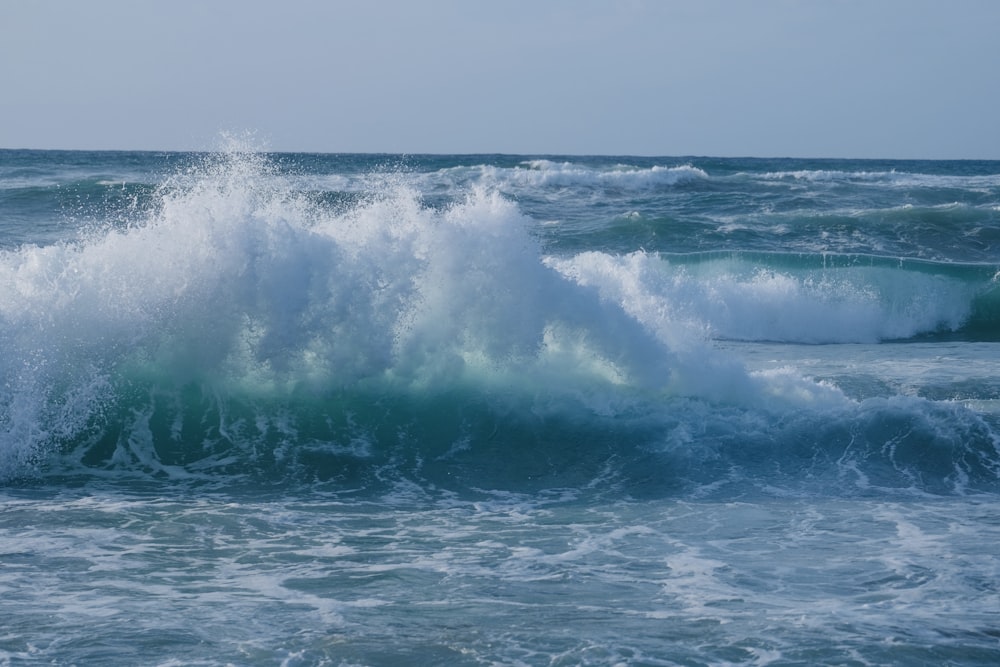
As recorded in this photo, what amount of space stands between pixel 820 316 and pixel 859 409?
314 inches

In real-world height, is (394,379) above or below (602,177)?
below

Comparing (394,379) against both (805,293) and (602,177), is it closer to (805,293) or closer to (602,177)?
(805,293)

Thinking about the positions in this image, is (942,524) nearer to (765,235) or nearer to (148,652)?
(148,652)

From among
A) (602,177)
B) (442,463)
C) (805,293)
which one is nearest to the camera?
(442,463)

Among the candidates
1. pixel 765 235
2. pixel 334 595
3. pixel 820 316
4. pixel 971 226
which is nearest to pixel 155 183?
pixel 765 235

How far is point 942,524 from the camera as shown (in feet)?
24.1

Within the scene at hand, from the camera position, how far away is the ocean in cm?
536

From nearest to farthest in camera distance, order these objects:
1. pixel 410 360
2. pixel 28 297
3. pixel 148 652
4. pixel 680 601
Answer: pixel 148 652, pixel 680 601, pixel 28 297, pixel 410 360

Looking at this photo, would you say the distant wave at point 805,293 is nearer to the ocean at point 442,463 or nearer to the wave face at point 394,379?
the ocean at point 442,463

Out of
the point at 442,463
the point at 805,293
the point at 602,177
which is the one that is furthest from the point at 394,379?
the point at 602,177

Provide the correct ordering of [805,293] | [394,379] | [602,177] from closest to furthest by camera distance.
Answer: [394,379]
[805,293]
[602,177]

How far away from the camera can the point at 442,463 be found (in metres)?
9.18

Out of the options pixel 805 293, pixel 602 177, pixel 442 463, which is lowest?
pixel 442 463

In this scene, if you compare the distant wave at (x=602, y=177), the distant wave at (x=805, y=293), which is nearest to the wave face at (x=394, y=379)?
the distant wave at (x=805, y=293)
